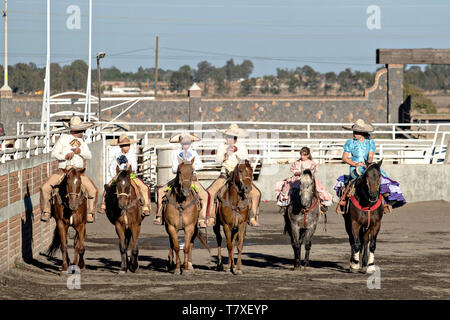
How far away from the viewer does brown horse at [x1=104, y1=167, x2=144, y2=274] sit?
53.2 ft

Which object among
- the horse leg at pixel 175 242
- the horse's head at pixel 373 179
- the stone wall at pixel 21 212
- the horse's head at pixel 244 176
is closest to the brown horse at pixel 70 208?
the stone wall at pixel 21 212

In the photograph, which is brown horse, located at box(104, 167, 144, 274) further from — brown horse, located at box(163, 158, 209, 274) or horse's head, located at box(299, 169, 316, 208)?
horse's head, located at box(299, 169, 316, 208)

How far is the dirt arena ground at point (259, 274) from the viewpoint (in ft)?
46.8

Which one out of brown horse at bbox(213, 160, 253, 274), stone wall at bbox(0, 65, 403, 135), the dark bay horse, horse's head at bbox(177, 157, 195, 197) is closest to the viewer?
horse's head at bbox(177, 157, 195, 197)

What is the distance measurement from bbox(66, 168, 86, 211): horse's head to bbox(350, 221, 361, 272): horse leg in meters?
4.61

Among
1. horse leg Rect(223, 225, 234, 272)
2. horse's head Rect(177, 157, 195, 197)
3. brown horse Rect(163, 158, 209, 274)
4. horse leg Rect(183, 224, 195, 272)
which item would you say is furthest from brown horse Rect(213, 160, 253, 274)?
horse's head Rect(177, 157, 195, 197)

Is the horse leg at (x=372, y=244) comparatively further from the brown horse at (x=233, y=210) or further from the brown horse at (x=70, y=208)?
the brown horse at (x=70, y=208)

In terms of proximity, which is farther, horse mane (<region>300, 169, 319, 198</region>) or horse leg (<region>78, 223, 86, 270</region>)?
horse leg (<region>78, 223, 86, 270</region>)

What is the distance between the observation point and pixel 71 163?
17156mm

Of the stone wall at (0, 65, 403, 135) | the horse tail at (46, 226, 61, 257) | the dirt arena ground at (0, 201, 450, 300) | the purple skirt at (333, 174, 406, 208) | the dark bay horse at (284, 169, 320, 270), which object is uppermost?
the stone wall at (0, 65, 403, 135)

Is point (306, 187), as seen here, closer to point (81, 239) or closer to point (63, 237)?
point (81, 239)

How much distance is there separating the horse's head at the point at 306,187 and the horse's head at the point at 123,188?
2.81 m

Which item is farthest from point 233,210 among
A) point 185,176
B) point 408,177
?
point 408,177

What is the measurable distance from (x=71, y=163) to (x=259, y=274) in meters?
3.73
